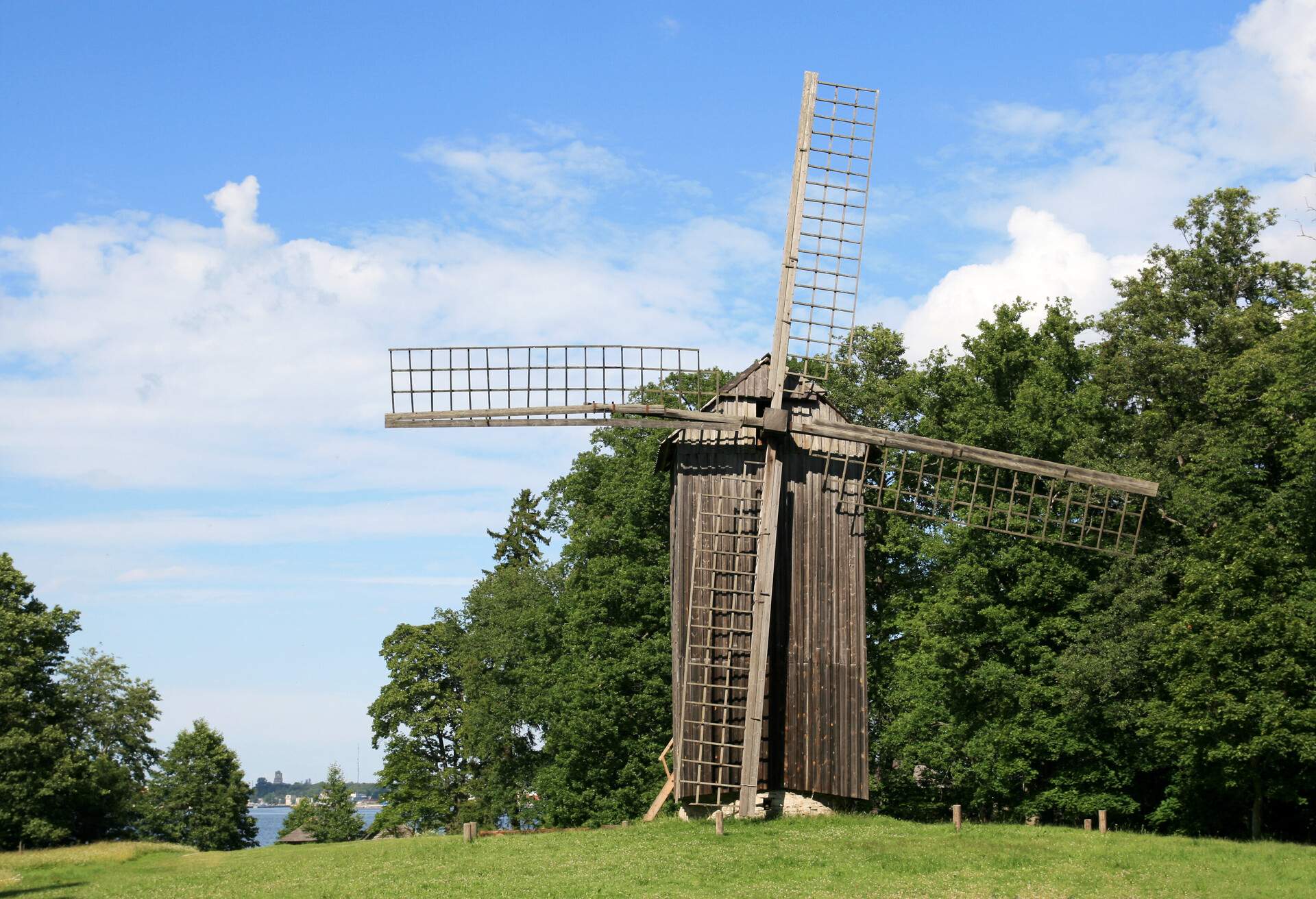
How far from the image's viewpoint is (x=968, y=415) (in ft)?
109

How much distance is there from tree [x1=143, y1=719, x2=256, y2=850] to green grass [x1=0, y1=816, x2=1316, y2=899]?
36806 mm

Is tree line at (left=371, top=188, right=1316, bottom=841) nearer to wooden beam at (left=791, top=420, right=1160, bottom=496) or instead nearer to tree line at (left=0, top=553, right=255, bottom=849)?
wooden beam at (left=791, top=420, right=1160, bottom=496)

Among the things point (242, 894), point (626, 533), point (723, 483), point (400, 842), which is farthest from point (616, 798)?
point (242, 894)

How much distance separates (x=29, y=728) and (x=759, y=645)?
31.4 m

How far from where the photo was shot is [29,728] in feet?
139

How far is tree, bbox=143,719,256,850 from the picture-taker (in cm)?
6038

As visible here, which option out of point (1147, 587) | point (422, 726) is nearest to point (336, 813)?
point (422, 726)

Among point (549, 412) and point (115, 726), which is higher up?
point (549, 412)

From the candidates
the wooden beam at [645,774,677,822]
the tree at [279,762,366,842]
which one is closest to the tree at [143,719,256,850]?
the tree at [279,762,366,842]

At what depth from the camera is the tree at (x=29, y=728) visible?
41.2 metres

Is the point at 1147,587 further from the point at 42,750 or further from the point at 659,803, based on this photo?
the point at 42,750

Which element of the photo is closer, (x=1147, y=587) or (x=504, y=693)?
(x=1147, y=587)

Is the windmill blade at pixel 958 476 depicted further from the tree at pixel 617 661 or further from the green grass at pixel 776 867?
the tree at pixel 617 661

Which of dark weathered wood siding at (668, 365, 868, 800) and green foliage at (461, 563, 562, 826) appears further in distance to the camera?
green foliage at (461, 563, 562, 826)
